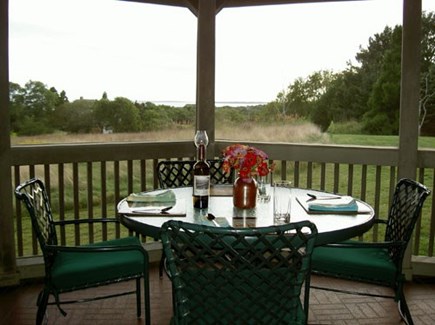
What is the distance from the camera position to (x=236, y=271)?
1713mm

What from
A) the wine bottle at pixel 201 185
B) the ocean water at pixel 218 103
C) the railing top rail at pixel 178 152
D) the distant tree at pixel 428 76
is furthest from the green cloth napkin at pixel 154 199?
the distant tree at pixel 428 76

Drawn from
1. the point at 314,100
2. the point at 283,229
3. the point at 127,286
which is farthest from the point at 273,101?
the point at 283,229

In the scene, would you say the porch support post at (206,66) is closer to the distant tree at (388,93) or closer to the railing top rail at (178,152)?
the railing top rail at (178,152)

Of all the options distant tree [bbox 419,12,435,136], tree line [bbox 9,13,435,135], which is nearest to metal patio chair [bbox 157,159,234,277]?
tree line [bbox 9,13,435,135]

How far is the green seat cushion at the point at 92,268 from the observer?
8.10 ft

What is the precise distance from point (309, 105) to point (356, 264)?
2.10m

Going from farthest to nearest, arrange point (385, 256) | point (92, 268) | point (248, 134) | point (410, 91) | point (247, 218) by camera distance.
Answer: point (248, 134) → point (410, 91) → point (385, 256) → point (92, 268) → point (247, 218)

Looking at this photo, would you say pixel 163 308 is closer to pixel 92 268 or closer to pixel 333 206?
pixel 92 268

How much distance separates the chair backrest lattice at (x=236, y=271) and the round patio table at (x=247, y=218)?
0.42 metres

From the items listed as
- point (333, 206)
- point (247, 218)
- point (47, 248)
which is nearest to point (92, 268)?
point (47, 248)

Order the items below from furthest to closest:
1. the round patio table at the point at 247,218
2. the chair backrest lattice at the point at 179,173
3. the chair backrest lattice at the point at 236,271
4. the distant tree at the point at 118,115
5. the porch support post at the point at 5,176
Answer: the distant tree at the point at 118,115, the chair backrest lattice at the point at 179,173, the porch support post at the point at 5,176, the round patio table at the point at 247,218, the chair backrest lattice at the point at 236,271

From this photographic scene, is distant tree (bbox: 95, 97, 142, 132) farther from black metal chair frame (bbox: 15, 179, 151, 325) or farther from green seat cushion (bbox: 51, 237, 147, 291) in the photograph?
green seat cushion (bbox: 51, 237, 147, 291)

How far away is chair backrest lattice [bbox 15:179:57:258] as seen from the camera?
2.41m

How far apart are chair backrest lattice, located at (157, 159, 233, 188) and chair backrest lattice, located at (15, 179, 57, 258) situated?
0.99 metres
